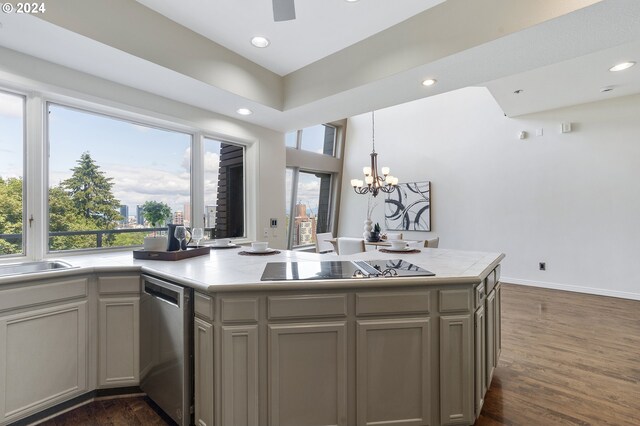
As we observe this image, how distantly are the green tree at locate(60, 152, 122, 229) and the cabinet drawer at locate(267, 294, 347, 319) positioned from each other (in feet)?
7.66

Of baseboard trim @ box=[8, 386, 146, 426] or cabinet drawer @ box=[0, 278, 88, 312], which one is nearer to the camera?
cabinet drawer @ box=[0, 278, 88, 312]

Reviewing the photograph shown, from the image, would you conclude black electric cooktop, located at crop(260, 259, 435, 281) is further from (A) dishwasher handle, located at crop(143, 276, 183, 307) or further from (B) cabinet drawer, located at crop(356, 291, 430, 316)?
(A) dishwasher handle, located at crop(143, 276, 183, 307)

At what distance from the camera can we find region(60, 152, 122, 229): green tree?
2684 millimetres

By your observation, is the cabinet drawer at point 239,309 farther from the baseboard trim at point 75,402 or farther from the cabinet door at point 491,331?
the cabinet door at point 491,331

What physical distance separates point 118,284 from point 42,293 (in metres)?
0.38

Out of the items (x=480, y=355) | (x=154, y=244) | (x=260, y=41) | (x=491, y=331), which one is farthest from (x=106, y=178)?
(x=491, y=331)

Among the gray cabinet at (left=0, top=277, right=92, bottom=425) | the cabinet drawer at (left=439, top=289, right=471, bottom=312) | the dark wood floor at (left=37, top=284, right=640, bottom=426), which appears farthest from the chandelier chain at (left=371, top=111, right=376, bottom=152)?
the gray cabinet at (left=0, top=277, right=92, bottom=425)

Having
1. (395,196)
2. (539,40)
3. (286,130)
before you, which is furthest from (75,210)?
(395,196)

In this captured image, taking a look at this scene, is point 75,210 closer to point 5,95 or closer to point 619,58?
point 5,95

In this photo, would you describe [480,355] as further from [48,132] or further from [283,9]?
[48,132]

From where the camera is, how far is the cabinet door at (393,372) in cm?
156

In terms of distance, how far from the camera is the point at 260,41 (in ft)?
9.11

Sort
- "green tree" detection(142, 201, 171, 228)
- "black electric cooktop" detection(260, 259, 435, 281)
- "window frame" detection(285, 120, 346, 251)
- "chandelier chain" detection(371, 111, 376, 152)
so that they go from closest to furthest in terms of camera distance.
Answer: "black electric cooktop" detection(260, 259, 435, 281), "green tree" detection(142, 201, 171, 228), "window frame" detection(285, 120, 346, 251), "chandelier chain" detection(371, 111, 376, 152)

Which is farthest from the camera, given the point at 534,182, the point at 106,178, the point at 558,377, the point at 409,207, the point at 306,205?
the point at 306,205
